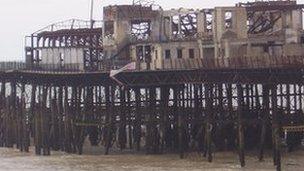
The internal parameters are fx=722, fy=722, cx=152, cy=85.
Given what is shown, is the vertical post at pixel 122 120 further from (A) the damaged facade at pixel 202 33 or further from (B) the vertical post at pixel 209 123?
(B) the vertical post at pixel 209 123

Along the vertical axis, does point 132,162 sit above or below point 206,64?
below

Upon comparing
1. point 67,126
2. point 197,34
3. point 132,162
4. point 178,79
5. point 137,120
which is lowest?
point 132,162

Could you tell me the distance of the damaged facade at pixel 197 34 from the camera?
49594 mm

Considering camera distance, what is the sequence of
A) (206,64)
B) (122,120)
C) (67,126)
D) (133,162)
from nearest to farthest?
(206,64)
(133,162)
(122,120)
(67,126)

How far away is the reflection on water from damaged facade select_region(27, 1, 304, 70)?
667 cm

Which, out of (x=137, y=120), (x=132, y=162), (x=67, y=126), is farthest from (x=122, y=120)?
(x=132, y=162)

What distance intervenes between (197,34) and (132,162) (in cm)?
1027

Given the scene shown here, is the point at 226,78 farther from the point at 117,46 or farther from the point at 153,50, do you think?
the point at 117,46

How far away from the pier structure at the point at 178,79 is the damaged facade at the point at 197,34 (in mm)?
76

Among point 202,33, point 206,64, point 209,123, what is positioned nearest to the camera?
point 209,123

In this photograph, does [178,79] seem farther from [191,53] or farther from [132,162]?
[132,162]

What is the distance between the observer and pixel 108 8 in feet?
186

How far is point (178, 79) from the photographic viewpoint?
50.4 meters

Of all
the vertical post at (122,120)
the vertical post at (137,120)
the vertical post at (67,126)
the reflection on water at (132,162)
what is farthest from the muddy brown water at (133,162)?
the vertical post at (122,120)
